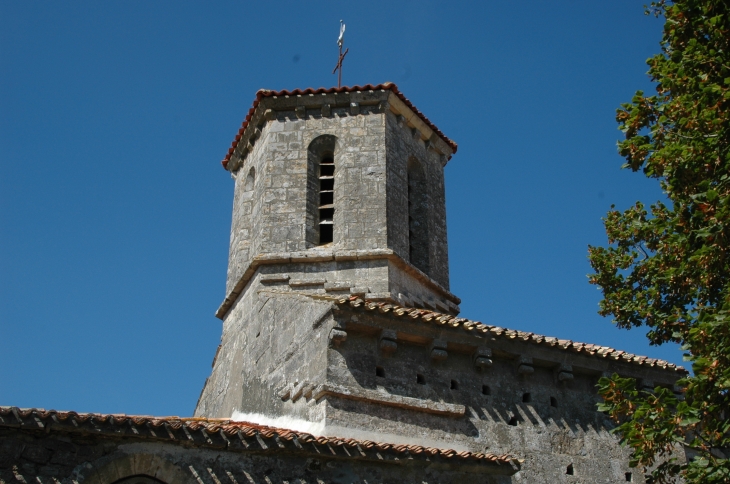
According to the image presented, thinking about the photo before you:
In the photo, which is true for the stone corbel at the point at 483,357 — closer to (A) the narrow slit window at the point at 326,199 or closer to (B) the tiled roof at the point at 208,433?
(B) the tiled roof at the point at 208,433

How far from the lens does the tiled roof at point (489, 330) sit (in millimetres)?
10344

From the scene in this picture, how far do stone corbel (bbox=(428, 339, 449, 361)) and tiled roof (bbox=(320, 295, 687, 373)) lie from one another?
0.23 m

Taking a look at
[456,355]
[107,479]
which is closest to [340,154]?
[456,355]

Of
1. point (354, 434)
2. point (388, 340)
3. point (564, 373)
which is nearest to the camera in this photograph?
point (354, 434)

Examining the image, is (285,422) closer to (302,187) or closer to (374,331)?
(374,331)

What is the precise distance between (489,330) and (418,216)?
4.53 metres

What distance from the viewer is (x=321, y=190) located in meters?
14.6

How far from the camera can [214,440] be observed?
873 cm

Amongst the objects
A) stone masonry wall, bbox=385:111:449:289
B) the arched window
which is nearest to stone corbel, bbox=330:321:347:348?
stone masonry wall, bbox=385:111:449:289

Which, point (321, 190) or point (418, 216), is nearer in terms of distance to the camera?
point (321, 190)

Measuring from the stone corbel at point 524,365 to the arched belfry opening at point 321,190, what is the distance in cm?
412

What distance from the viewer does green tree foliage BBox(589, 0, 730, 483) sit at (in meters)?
7.52

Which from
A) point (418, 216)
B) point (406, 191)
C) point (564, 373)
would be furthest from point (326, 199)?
point (564, 373)

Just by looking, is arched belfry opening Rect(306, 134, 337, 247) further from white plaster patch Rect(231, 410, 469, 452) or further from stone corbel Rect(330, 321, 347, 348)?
white plaster patch Rect(231, 410, 469, 452)
